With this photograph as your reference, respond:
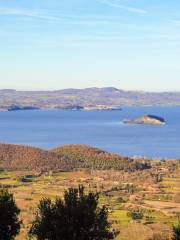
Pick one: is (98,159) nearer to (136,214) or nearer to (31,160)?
(31,160)

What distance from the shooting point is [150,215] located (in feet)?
275

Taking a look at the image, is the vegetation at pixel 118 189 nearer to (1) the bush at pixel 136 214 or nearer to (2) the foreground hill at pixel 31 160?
(2) the foreground hill at pixel 31 160

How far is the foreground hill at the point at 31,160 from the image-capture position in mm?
135500

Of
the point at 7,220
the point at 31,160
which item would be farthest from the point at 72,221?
the point at 31,160

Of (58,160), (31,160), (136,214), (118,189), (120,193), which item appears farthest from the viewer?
(31,160)

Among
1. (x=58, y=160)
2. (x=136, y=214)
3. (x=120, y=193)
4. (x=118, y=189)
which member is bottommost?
(x=136, y=214)

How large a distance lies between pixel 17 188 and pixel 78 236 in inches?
2862

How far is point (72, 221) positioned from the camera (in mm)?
36188

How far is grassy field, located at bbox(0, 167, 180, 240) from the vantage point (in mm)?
74500

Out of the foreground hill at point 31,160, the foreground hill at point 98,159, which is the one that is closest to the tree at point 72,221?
the foreground hill at point 31,160

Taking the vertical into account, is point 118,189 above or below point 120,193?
above

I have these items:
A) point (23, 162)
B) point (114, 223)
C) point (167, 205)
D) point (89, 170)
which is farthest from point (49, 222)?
point (23, 162)

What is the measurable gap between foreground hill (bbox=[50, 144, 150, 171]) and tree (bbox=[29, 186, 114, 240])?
97.5 metres

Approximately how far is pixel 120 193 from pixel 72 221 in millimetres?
68057
